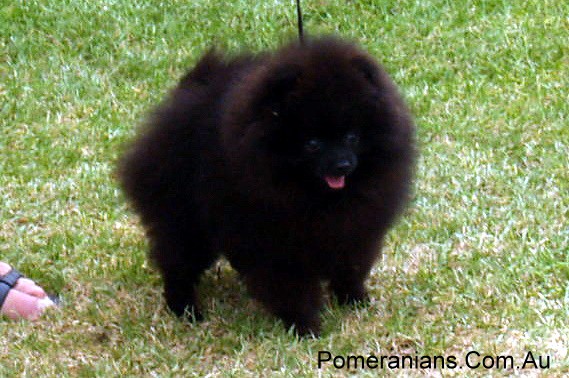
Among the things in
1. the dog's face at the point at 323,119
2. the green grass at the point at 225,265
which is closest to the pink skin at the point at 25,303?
the green grass at the point at 225,265

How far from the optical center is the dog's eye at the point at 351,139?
378cm

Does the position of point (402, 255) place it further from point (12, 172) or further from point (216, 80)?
point (12, 172)

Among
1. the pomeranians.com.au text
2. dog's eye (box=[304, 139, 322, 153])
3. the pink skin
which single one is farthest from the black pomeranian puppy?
the pink skin

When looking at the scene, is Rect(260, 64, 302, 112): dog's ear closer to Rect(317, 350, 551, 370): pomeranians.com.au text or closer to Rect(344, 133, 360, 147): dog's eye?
Rect(344, 133, 360, 147): dog's eye

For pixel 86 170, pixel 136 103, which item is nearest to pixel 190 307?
pixel 86 170

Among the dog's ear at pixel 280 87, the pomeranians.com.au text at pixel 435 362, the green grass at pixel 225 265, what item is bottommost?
the green grass at pixel 225 265

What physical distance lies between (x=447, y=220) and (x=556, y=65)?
7.11ft

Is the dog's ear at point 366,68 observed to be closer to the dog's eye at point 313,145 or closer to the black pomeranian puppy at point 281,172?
the black pomeranian puppy at point 281,172

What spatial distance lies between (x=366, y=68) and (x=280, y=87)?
1.04 feet

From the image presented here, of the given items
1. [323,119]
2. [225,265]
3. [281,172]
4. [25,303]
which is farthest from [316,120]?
[25,303]

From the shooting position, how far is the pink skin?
15.2 feet

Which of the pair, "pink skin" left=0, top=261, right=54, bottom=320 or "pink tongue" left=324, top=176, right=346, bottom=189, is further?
"pink skin" left=0, top=261, right=54, bottom=320

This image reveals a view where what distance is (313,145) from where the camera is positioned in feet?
12.4

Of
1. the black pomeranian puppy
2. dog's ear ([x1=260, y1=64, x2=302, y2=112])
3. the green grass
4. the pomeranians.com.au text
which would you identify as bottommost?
the green grass
